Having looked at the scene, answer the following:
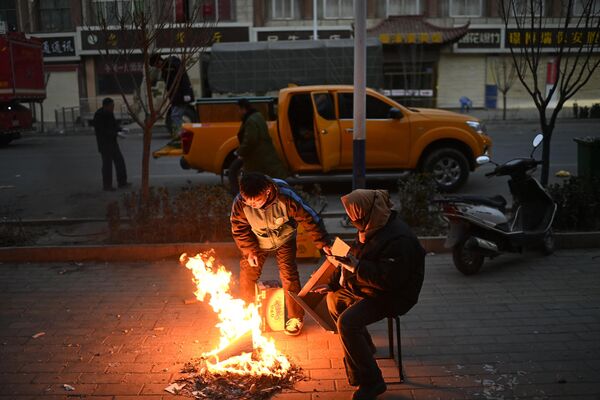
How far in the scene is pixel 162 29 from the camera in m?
7.85

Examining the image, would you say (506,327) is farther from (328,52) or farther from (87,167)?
(328,52)

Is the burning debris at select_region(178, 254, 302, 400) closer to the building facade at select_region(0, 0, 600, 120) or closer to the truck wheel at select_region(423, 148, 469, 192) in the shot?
the truck wheel at select_region(423, 148, 469, 192)

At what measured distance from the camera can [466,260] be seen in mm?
6484

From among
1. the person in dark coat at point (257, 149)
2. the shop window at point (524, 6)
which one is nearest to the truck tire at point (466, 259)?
the person in dark coat at point (257, 149)

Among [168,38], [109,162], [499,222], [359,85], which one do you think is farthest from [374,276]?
[109,162]

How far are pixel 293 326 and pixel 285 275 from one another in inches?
17.1

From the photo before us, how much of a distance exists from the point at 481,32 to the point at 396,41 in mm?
5015

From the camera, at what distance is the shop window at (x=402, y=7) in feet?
105

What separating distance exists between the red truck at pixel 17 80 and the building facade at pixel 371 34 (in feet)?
30.8

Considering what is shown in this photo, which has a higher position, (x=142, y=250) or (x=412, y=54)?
(x=412, y=54)

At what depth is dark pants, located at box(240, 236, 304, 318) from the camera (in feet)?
16.9

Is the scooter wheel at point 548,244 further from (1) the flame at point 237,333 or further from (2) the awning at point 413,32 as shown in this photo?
(2) the awning at point 413,32

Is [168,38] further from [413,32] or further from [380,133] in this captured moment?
[413,32]

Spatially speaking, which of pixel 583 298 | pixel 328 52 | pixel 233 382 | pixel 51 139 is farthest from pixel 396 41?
pixel 233 382
